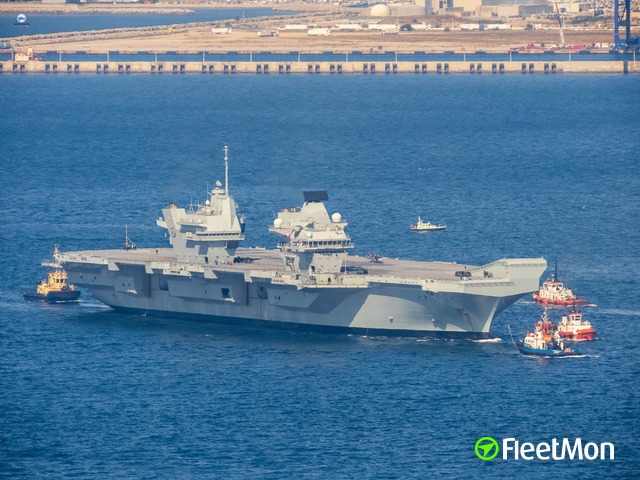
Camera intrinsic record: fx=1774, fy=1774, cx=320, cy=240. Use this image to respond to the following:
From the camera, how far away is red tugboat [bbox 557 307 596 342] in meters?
72.8

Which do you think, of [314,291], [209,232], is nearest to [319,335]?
[314,291]

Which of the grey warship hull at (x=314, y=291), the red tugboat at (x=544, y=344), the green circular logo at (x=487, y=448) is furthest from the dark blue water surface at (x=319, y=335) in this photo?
the grey warship hull at (x=314, y=291)

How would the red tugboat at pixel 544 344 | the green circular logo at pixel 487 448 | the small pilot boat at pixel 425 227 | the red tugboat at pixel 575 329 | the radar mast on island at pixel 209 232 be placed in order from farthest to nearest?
the small pilot boat at pixel 425 227, the radar mast on island at pixel 209 232, the red tugboat at pixel 575 329, the red tugboat at pixel 544 344, the green circular logo at pixel 487 448

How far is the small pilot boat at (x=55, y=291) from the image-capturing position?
82812 millimetres

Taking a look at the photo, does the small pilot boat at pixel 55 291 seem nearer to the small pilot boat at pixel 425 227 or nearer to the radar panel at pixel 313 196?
the radar panel at pixel 313 196

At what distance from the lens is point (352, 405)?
64625 mm

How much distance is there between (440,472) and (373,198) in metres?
51.0

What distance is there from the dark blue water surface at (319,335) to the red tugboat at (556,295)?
753 millimetres

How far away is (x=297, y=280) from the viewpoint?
245 feet

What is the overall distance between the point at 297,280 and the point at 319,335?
113 inches

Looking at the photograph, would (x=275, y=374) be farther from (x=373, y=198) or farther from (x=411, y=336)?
(x=373, y=198)

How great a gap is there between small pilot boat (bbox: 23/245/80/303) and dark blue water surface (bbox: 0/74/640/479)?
0.84 m

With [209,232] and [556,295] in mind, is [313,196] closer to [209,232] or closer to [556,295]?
[209,232]

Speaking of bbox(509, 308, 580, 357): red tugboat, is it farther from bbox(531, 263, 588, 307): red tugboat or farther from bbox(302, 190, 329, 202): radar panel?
bbox(302, 190, 329, 202): radar panel
